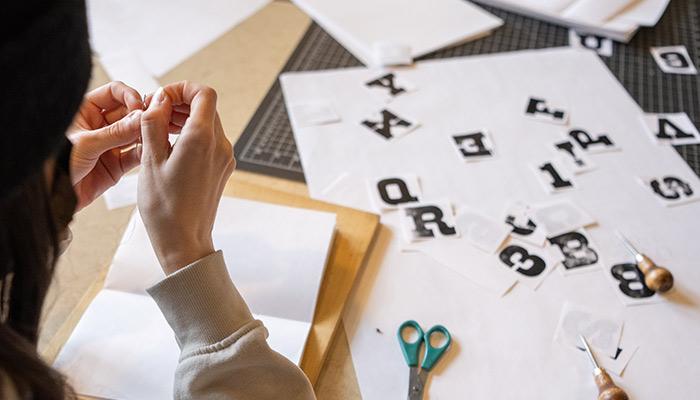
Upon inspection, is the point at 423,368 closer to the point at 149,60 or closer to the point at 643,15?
the point at 149,60

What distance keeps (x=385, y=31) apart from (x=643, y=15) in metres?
0.56

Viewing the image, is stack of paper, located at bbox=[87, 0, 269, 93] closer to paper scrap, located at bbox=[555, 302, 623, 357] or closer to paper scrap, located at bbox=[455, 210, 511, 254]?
paper scrap, located at bbox=[455, 210, 511, 254]

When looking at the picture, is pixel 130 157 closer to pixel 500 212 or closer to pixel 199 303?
pixel 199 303

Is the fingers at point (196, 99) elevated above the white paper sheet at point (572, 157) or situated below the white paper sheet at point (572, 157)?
above

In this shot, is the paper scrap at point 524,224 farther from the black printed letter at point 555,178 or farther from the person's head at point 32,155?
the person's head at point 32,155

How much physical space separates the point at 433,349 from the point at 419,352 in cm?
2

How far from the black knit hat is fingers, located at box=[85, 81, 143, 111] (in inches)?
12.6

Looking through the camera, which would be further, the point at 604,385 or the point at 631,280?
the point at 631,280

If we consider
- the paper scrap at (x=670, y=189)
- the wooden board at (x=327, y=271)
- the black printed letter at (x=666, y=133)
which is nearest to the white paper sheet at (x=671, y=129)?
the black printed letter at (x=666, y=133)

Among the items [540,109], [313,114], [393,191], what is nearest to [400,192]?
[393,191]

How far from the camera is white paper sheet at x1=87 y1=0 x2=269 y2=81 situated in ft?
4.21

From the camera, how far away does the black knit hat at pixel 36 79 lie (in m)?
0.41

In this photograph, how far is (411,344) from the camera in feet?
2.67

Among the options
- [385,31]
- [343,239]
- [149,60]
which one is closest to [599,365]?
[343,239]
